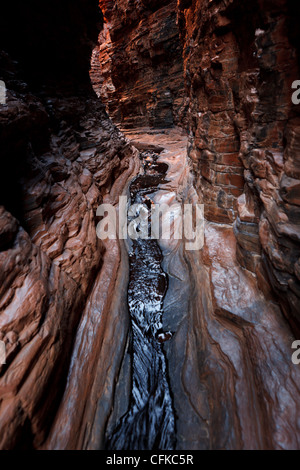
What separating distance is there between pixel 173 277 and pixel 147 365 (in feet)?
7.75

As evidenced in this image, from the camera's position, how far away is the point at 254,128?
3.50 meters

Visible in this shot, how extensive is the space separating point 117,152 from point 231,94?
7736mm

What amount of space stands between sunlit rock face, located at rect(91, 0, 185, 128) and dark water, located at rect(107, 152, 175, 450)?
14658 mm

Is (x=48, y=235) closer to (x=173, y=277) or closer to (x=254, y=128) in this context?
(x=173, y=277)

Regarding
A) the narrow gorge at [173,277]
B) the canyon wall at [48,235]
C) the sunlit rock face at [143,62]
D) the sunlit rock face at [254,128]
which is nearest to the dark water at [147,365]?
the narrow gorge at [173,277]

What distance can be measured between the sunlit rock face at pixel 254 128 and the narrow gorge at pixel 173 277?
2cm

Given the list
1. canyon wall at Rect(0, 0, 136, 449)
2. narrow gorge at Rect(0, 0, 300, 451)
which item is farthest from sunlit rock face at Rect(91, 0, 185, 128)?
narrow gorge at Rect(0, 0, 300, 451)

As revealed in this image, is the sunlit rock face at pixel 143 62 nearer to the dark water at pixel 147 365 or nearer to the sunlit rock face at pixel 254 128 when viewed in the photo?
the sunlit rock face at pixel 254 128

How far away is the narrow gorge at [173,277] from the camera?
284 cm

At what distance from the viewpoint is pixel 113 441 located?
3240mm

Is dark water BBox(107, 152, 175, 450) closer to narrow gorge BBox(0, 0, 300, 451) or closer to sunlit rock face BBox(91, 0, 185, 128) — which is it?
narrow gorge BBox(0, 0, 300, 451)

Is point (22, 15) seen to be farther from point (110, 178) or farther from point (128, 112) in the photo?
point (128, 112)

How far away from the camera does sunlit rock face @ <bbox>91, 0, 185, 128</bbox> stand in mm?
15586

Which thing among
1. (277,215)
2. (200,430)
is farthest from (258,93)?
(200,430)
